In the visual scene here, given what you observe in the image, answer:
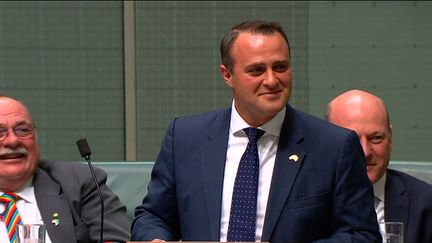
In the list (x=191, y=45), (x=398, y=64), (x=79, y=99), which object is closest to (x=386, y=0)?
(x=398, y=64)

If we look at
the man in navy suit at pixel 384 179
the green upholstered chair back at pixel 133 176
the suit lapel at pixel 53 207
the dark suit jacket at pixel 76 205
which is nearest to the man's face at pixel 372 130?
the man in navy suit at pixel 384 179

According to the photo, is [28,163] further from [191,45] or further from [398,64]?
[398,64]

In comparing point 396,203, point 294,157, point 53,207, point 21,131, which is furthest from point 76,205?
point 396,203

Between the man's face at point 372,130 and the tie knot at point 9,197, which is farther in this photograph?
the tie knot at point 9,197

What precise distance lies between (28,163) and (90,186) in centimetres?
29

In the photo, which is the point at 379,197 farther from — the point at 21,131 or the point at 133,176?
the point at 21,131

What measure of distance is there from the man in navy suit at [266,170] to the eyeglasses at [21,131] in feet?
2.90

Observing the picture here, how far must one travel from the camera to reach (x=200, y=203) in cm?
358

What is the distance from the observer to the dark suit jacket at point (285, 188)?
3484 millimetres

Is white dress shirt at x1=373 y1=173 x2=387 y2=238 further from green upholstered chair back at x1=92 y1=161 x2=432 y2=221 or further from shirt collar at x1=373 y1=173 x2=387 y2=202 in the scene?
green upholstered chair back at x1=92 y1=161 x2=432 y2=221

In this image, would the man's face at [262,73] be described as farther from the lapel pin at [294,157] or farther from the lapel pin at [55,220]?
the lapel pin at [55,220]

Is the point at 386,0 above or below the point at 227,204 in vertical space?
above

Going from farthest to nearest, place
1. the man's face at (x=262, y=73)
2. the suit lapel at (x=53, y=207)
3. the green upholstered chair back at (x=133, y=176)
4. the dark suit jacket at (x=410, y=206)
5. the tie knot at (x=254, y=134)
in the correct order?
the green upholstered chair back at (x=133, y=176)
the suit lapel at (x=53, y=207)
the dark suit jacket at (x=410, y=206)
the tie knot at (x=254, y=134)
the man's face at (x=262, y=73)

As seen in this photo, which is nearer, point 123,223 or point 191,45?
point 123,223
